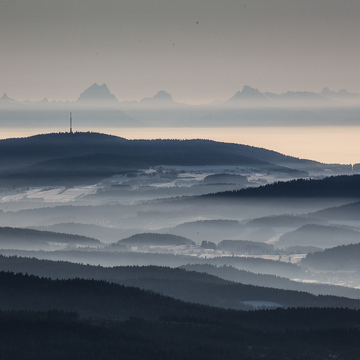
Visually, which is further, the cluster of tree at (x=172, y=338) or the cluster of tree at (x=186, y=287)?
the cluster of tree at (x=186, y=287)

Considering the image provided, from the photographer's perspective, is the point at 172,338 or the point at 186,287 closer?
the point at 172,338

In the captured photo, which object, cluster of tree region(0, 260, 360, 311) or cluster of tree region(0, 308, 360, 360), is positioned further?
cluster of tree region(0, 260, 360, 311)

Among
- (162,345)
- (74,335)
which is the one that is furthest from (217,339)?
(74,335)

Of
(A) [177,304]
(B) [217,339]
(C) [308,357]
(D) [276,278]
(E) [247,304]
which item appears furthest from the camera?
(D) [276,278]

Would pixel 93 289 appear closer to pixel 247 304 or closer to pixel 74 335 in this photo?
pixel 247 304

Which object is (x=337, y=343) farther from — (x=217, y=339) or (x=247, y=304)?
(x=247, y=304)

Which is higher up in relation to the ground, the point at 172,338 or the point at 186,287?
the point at 172,338

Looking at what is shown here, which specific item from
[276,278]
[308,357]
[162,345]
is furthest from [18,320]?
[276,278]

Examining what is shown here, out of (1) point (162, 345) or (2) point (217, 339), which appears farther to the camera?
(2) point (217, 339)

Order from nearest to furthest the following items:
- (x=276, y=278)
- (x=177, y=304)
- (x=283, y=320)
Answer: (x=283, y=320) → (x=177, y=304) → (x=276, y=278)
